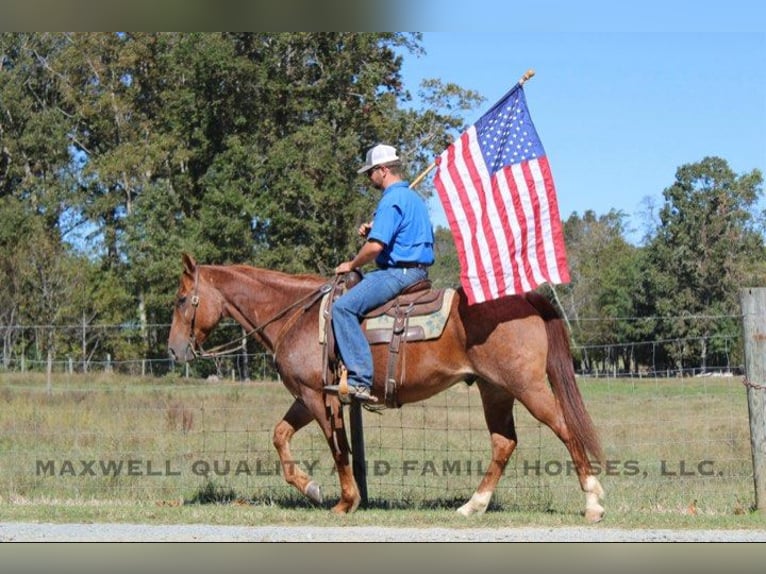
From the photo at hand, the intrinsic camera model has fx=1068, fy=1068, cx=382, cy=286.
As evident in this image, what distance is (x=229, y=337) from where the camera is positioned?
1271 inches

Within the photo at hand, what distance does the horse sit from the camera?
9.21 metres

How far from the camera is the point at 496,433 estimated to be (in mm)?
9859

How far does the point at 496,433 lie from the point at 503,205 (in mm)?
2120

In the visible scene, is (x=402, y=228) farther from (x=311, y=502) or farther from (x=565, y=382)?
(x=311, y=502)

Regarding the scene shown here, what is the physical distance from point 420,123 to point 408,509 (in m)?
27.0

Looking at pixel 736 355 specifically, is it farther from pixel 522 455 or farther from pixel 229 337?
pixel 522 455

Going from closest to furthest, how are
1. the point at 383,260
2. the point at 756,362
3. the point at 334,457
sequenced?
the point at 383,260, the point at 334,457, the point at 756,362

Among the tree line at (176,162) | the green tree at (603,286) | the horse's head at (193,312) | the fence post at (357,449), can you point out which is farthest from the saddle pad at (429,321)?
the green tree at (603,286)

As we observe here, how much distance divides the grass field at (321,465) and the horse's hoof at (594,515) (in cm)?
11

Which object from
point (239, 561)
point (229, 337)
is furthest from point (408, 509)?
point (229, 337)

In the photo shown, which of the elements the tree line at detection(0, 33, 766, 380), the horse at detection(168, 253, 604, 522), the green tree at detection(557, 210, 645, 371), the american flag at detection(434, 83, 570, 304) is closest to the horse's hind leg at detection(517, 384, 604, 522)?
the horse at detection(168, 253, 604, 522)

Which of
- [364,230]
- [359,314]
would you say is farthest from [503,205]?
[359,314]

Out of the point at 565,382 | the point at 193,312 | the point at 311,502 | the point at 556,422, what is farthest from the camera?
the point at 193,312

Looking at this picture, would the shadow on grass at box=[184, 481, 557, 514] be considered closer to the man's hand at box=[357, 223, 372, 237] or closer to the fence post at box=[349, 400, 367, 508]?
the fence post at box=[349, 400, 367, 508]
